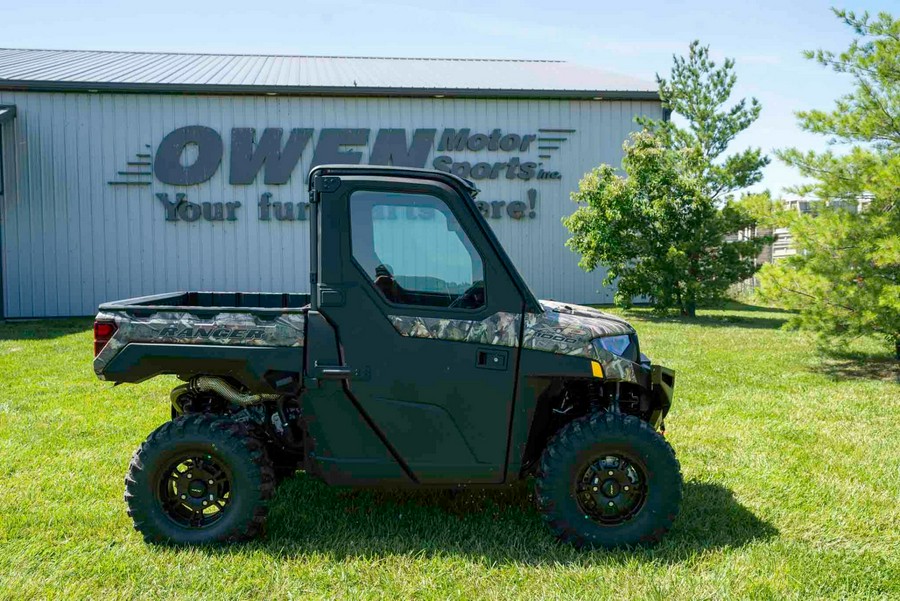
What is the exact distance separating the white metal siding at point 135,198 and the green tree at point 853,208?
34.7ft

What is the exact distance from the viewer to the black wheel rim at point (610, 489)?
396cm

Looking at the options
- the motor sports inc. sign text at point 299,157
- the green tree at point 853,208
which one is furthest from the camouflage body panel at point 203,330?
the motor sports inc. sign text at point 299,157

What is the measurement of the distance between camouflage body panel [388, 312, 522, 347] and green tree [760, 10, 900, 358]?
669 cm

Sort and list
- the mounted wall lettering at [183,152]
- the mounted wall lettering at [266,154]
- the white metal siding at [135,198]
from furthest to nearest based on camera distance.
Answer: the mounted wall lettering at [266,154] < the mounted wall lettering at [183,152] < the white metal siding at [135,198]

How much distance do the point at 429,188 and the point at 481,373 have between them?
99 centimetres

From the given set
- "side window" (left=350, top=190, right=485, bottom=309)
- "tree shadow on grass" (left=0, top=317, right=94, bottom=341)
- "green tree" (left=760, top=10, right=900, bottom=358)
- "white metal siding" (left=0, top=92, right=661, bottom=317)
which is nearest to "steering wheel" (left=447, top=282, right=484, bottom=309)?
"side window" (left=350, top=190, right=485, bottom=309)

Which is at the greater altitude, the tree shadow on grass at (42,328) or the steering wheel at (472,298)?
the steering wheel at (472,298)

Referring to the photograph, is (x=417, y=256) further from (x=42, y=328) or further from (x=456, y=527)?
(x=42, y=328)

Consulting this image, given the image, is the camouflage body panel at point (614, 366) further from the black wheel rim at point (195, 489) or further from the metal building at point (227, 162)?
the metal building at point (227, 162)

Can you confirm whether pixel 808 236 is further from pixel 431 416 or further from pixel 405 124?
pixel 405 124

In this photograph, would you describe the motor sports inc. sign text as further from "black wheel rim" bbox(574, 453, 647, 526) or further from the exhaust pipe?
"black wheel rim" bbox(574, 453, 647, 526)

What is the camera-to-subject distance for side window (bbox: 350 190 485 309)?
3910 mm

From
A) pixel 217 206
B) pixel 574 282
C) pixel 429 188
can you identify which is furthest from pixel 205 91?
pixel 429 188

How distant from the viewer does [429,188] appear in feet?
12.9
